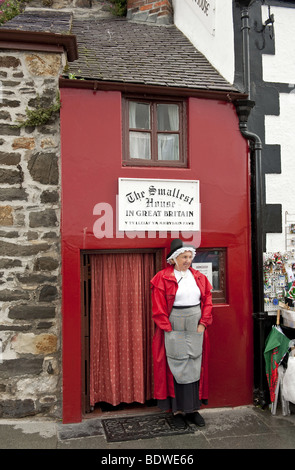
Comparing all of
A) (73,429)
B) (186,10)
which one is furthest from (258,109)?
(73,429)

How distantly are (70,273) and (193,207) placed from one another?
5.91 ft

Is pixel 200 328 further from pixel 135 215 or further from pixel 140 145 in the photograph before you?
pixel 140 145

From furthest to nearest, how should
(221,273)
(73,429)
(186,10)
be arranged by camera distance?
(186,10) → (221,273) → (73,429)

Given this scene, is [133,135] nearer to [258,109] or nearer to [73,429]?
[258,109]

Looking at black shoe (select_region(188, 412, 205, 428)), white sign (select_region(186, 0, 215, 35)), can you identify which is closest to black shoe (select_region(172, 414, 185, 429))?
black shoe (select_region(188, 412, 205, 428))

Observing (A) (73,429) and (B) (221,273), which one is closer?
(A) (73,429)

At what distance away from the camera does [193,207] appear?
585 centimetres

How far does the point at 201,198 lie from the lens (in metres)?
5.91

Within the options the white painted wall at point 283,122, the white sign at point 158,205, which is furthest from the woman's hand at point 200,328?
the white painted wall at point 283,122

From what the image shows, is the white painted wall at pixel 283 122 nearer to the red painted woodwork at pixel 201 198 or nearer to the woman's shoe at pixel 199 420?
the red painted woodwork at pixel 201 198

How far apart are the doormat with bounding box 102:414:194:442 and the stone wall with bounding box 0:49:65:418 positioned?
28.9 inches

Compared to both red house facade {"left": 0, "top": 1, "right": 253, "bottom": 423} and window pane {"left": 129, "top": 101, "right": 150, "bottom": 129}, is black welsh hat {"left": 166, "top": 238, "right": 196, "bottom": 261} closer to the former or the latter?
red house facade {"left": 0, "top": 1, "right": 253, "bottom": 423}
